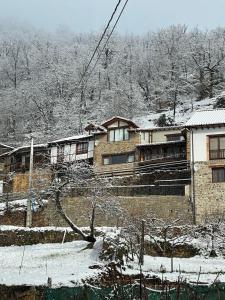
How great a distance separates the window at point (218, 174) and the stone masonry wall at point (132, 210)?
2.95m

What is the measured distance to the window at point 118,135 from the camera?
4050cm

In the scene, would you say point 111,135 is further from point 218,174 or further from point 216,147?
point 218,174

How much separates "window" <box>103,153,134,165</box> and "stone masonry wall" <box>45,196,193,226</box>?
905cm

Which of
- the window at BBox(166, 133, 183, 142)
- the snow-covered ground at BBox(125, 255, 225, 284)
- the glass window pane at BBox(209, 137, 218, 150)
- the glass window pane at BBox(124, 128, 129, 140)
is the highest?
the glass window pane at BBox(124, 128, 129, 140)

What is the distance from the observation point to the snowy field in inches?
653

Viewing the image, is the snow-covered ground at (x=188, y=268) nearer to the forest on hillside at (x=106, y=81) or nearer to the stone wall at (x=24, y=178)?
the stone wall at (x=24, y=178)

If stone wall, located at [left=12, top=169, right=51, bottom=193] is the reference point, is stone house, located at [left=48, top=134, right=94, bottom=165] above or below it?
above

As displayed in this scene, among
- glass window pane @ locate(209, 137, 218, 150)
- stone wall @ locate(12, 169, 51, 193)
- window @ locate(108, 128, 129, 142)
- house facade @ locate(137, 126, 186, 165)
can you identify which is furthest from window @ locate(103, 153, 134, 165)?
glass window pane @ locate(209, 137, 218, 150)

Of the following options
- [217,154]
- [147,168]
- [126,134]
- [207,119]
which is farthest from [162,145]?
[217,154]

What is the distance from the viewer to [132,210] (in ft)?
98.0

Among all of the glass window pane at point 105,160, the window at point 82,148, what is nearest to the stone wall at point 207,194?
the glass window pane at point 105,160

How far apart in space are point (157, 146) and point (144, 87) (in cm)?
3775

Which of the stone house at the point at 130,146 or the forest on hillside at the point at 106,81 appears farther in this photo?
the forest on hillside at the point at 106,81

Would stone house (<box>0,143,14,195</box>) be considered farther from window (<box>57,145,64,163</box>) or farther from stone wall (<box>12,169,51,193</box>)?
window (<box>57,145,64,163</box>)
